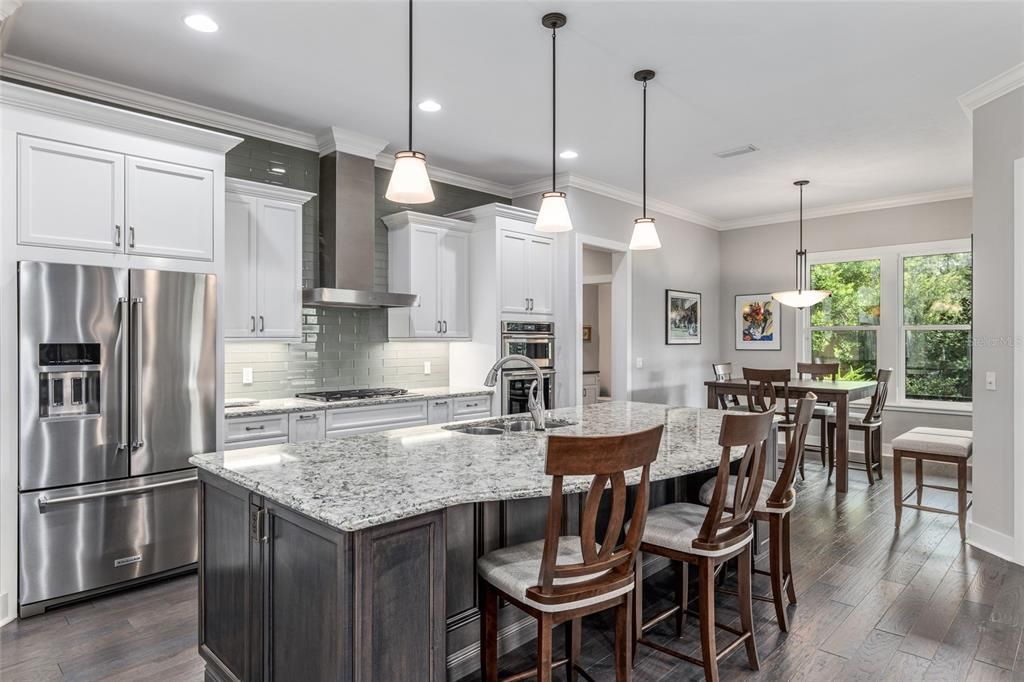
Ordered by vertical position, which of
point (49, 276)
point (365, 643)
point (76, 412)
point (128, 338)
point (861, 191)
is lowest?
point (365, 643)

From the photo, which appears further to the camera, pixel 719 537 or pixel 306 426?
pixel 306 426

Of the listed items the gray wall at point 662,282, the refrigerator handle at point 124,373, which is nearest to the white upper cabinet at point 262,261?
the refrigerator handle at point 124,373

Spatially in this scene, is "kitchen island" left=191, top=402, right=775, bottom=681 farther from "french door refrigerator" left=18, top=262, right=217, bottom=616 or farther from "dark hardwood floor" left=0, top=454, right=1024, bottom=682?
"french door refrigerator" left=18, top=262, right=217, bottom=616

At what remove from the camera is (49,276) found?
2.84 meters

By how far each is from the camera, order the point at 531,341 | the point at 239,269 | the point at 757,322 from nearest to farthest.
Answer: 1. the point at 239,269
2. the point at 531,341
3. the point at 757,322

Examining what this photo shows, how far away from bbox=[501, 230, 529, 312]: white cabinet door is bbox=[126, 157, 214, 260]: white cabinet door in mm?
2373

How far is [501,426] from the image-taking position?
9.87 feet

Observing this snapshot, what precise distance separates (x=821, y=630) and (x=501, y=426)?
1.70 meters

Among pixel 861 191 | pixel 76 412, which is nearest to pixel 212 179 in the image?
pixel 76 412

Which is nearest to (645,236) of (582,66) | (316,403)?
(582,66)

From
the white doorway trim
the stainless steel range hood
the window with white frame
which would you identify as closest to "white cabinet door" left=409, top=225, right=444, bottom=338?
the stainless steel range hood

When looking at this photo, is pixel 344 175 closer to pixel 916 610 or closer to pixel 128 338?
pixel 128 338

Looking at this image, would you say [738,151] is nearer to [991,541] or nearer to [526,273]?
[526,273]

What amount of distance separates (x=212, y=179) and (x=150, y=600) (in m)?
2.29
